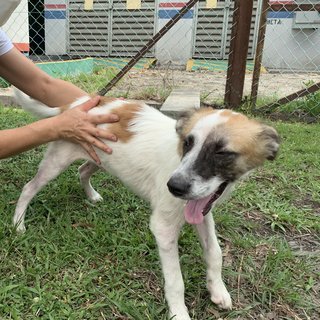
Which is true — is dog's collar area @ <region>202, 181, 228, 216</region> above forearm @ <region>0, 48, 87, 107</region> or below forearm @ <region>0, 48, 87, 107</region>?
below

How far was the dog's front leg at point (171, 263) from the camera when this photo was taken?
1.97 m

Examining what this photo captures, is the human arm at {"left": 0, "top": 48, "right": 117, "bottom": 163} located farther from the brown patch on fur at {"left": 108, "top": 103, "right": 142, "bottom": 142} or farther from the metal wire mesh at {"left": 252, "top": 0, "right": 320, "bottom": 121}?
the metal wire mesh at {"left": 252, "top": 0, "right": 320, "bottom": 121}

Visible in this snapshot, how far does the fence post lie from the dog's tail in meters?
3.23

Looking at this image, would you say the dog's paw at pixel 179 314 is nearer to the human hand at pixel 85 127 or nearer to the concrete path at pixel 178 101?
the human hand at pixel 85 127

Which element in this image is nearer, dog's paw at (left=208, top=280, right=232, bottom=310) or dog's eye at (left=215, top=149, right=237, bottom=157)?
dog's eye at (left=215, top=149, right=237, bottom=157)

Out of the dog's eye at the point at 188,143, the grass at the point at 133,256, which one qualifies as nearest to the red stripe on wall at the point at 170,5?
the grass at the point at 133,256

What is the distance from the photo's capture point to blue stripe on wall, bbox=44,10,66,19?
12.0m

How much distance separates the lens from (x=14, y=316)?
1.88 m

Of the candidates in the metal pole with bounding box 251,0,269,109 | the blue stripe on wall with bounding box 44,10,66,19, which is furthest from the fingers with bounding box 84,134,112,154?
the blue stripe on wall with bounding box 44,10,66,19

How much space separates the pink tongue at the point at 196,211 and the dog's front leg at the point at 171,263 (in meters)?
0.17

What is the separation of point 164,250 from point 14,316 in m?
0.74

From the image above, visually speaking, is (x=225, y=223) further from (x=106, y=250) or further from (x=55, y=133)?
(x=55, y=133)

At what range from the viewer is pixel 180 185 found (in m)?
1.77

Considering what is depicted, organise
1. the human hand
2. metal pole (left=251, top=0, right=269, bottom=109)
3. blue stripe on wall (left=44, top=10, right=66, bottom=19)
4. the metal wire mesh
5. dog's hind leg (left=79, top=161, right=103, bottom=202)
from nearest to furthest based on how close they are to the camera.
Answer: the human hand
dog's hind leg (left=79, top=161, right=103, bottom=202)
metal pole (left=251, top=0, right=269, bottom=109)
the metal wire mesh
blue stripe on wall (left=44, top=10, right=66, bottom=19)
